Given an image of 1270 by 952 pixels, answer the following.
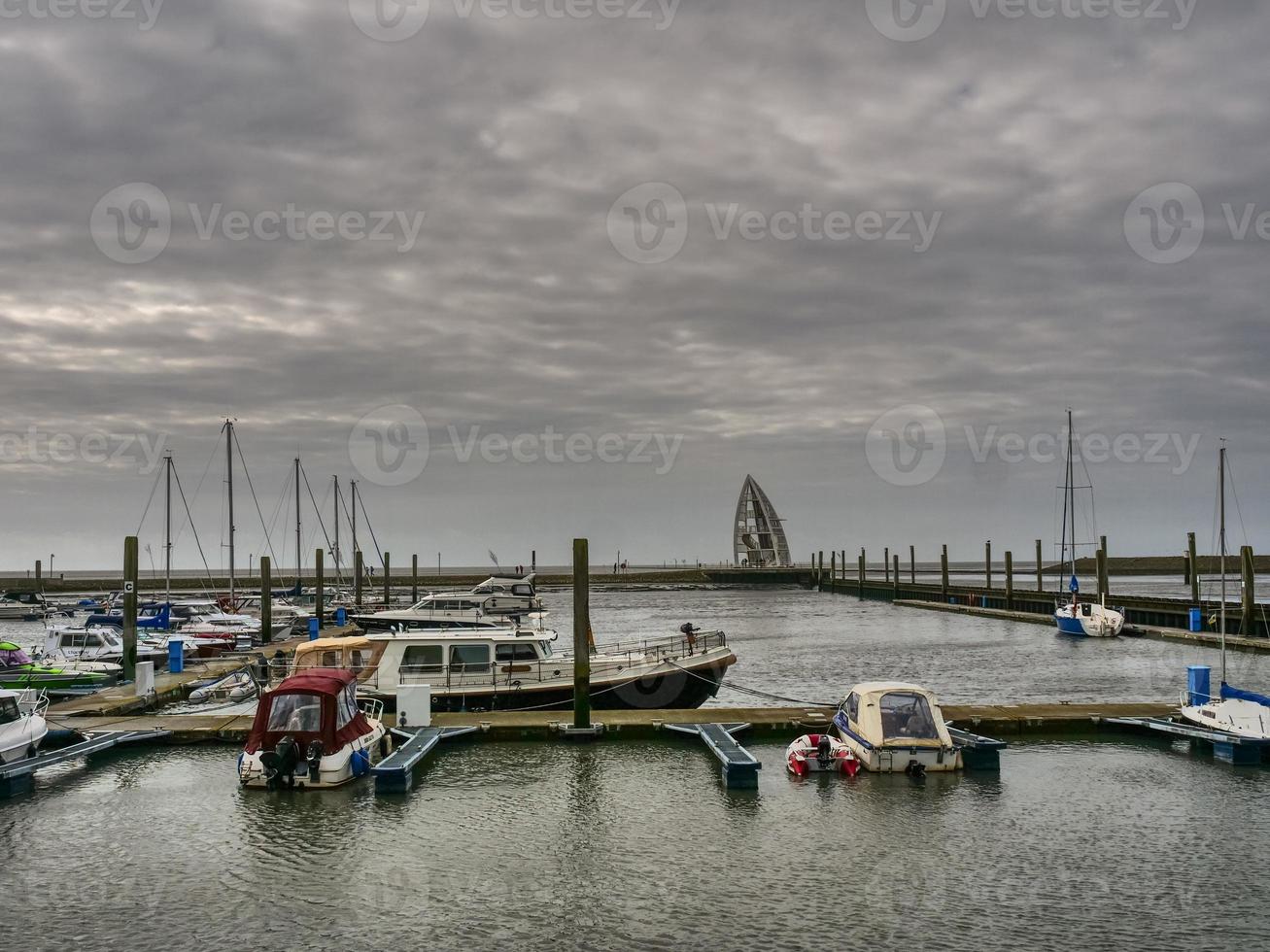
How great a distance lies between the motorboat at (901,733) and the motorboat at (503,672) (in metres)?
8.86

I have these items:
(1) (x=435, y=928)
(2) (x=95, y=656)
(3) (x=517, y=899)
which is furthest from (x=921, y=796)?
(2) (x=95, y=656)

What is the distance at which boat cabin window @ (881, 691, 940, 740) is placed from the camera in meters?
20.5

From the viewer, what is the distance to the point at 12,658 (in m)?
37.9

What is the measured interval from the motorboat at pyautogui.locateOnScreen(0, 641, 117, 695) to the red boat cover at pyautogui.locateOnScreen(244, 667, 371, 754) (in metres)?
18.2

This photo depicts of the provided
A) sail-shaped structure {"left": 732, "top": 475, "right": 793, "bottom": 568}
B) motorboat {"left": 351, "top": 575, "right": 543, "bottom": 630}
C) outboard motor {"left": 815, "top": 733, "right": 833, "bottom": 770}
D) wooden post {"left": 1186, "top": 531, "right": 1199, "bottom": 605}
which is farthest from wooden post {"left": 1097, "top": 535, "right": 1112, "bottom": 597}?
sail-shaped structure {"left": 732, "top": 475, "right": 793, "bottom": 568}

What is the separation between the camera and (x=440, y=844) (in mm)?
16844

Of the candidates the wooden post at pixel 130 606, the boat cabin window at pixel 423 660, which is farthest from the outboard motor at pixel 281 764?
the wooden post at pixel 130 606

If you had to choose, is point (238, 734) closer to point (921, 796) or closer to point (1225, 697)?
point (921, 796)

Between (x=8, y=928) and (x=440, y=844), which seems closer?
(x=8, y=928)

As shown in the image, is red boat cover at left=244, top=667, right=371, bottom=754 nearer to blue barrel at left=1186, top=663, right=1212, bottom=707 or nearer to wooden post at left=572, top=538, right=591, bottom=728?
wooden post at left=572, top=538, right=591, bottom=728

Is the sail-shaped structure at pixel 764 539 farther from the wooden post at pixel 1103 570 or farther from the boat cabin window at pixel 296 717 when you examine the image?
the boat cabin window at pixel 296 717

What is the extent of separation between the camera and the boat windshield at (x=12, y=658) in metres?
37.3

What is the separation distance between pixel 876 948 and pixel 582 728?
1188cm

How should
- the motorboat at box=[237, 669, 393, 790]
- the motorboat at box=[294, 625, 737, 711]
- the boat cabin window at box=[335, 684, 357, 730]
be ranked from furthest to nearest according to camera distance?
the motorboat at box=[294, 625, 737, 711], the boat cabin window at box=[335, 684, 357, 730], the motorboat at box=[237, 669, 393, 790]
